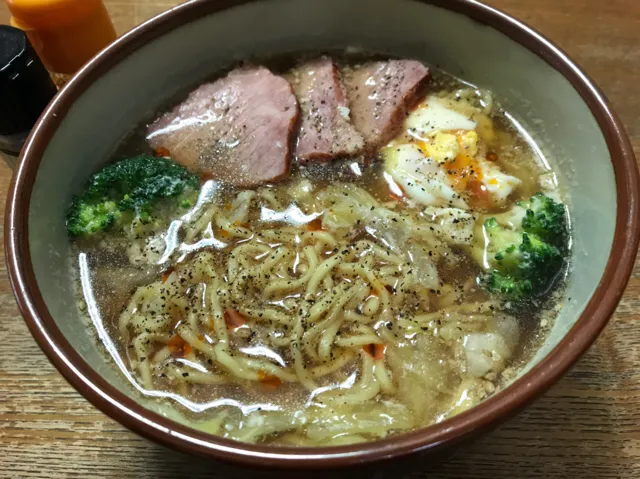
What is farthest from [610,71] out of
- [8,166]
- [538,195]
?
[8,166]

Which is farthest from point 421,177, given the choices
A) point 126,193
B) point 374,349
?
point 126,193

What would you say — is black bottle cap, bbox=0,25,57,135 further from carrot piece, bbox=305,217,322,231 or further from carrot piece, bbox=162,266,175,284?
carrot piece, bbox=305,217,322,231

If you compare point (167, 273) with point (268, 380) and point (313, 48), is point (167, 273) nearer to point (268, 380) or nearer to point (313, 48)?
point (268, 380)

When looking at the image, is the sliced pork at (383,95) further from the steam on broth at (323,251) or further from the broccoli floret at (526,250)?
→ the broccoli floret at (526,250)

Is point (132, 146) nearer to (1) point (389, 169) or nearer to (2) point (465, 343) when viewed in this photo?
(1) point (389, 169)

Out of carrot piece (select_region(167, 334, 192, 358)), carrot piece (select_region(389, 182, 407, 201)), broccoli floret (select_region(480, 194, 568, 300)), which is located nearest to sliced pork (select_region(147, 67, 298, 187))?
carrot piece (select_region(389, 182, 407, 201))
